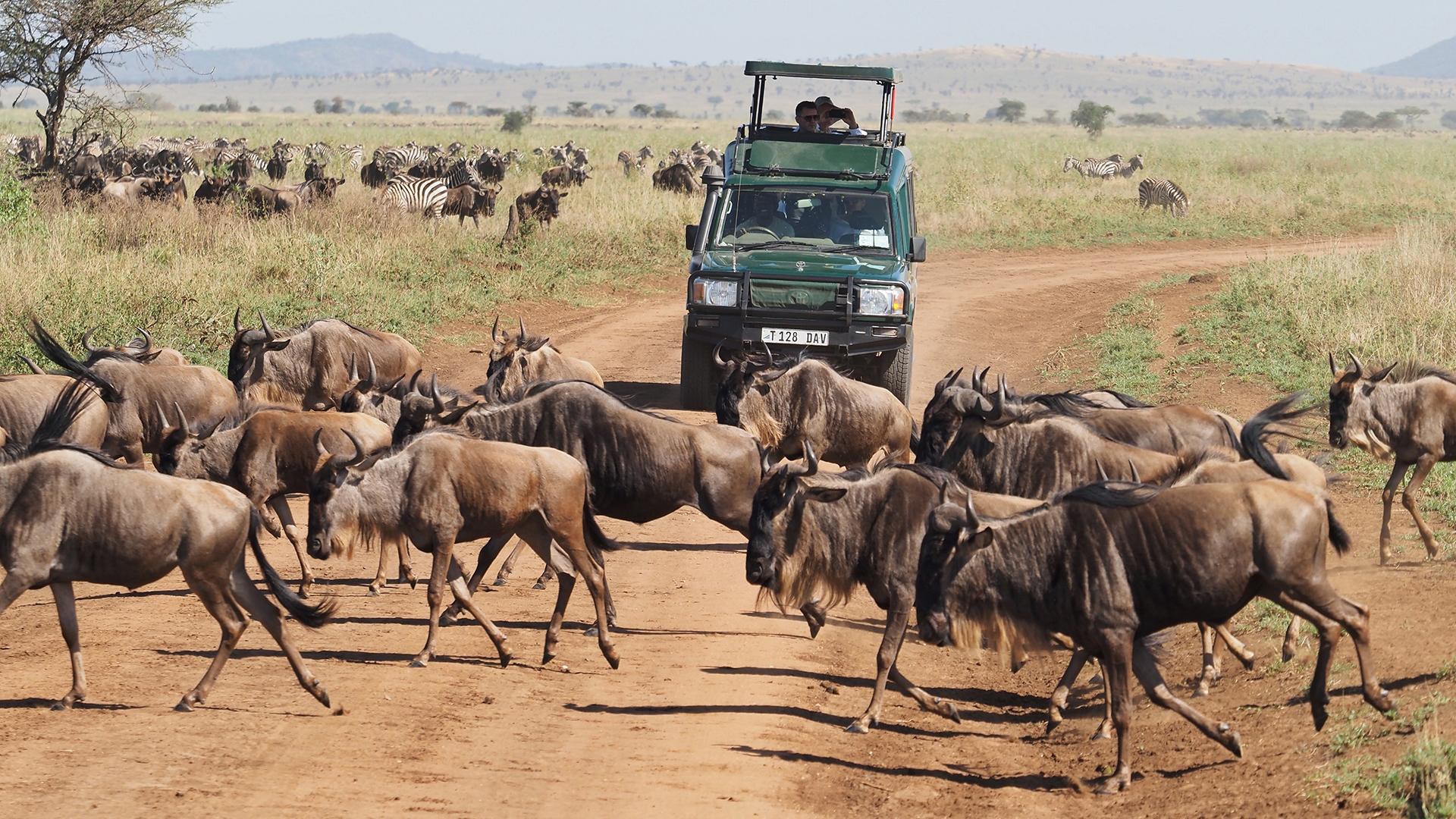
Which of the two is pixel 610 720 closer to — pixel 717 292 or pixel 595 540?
pixel 595 540

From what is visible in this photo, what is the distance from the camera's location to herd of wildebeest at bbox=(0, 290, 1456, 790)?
596 cm

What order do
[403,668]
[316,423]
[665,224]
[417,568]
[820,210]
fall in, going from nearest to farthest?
[403,668], [316,423], [417,568], [820,210], [665,224]

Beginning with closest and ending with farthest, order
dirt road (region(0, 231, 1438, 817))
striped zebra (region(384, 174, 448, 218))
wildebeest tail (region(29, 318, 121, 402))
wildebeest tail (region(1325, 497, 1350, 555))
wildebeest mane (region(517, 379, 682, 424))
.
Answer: dirt road (region(0, 231, 1438, 817)) < wildebeest tail (region(1325, 497, 1350, 555)) < wildebeest mane (region(517, 379, 682, 424)) < wildebeest tail (region(29, 318, 121, 402)) < striped zebra (region(384, 174, 448, 218))

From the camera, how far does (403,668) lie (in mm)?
7117

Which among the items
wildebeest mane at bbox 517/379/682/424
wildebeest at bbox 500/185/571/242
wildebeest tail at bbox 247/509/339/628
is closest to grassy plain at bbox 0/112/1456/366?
wildebeest at bbox 500/185/571/242

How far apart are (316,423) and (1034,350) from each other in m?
10.4

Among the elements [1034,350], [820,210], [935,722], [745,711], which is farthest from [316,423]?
[1034,350]

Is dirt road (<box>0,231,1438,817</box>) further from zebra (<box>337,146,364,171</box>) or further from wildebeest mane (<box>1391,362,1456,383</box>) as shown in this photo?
zebra (<box>337,146,364,171</box>)

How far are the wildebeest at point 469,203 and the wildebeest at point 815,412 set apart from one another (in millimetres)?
16882

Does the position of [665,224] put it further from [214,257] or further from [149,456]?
[149,456]

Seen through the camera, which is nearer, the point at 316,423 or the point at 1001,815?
the point at 1001,815

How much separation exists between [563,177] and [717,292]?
74.6ft

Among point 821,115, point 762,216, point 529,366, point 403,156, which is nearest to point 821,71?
point 821,115

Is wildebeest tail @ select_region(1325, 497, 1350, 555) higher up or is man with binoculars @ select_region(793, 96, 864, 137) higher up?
man with binoculars @ select_region(793, 96, 864, 137)
